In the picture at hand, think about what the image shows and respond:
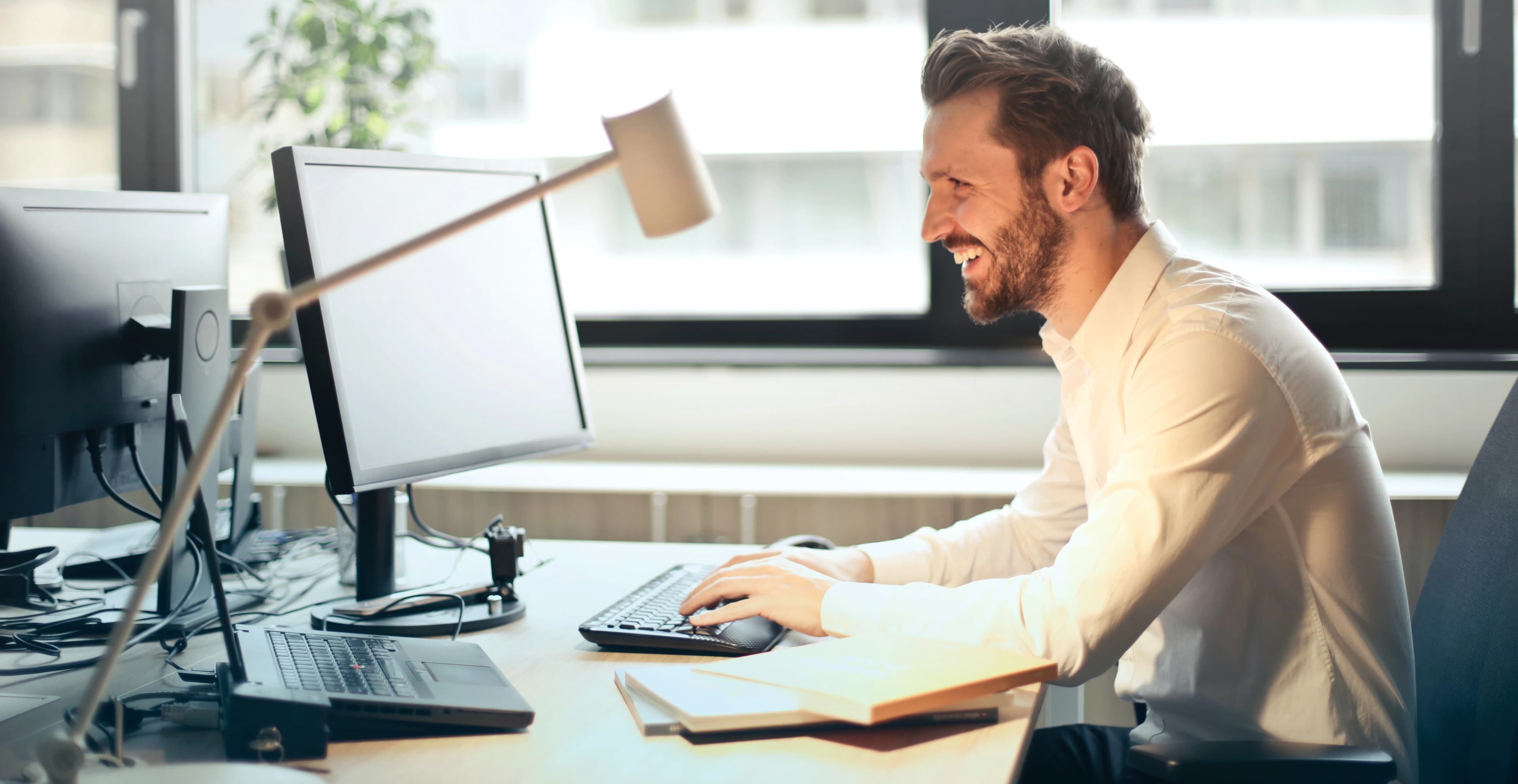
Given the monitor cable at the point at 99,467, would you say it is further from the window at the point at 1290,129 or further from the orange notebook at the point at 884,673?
the window at the point at 1290,129

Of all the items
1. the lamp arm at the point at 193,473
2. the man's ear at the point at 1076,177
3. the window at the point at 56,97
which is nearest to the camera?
the lamp arm at the point at 193,473

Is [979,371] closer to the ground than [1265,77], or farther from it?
closer to the ground

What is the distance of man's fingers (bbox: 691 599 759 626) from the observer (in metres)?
1.15

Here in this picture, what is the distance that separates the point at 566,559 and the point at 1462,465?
1.82m

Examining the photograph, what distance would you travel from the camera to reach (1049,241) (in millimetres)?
1326

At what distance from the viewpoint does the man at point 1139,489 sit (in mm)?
1039

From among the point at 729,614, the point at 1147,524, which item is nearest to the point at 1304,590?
the point at 1147,524

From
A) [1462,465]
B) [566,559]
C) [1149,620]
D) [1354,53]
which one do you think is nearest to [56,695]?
[566,559]

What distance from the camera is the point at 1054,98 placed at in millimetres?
1296

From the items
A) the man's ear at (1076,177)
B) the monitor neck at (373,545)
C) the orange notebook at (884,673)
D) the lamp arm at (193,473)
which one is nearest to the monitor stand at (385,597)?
the monitor neck at (373,545)

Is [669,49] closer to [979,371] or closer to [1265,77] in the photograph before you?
[979,371]

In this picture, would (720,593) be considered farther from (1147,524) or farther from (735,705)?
(1147,524)

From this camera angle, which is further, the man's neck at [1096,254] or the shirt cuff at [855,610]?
the man's neck at [1096,254]

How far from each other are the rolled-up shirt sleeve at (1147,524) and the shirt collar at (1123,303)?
0.10 metres
